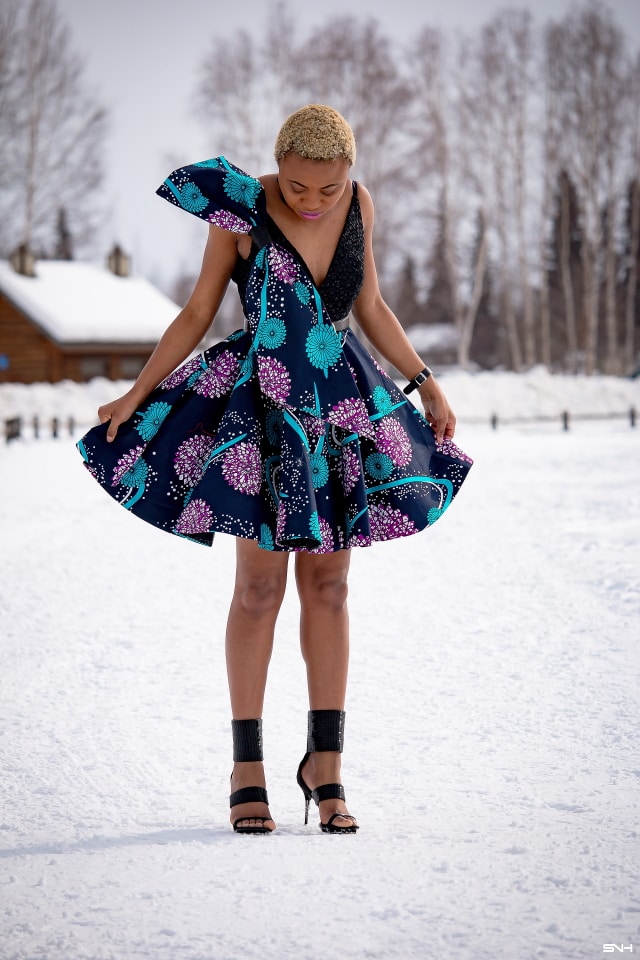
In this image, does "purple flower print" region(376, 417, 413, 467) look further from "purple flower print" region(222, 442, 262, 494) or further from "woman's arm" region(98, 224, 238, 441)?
"woman's arm" region(98, 224, 238, 441)

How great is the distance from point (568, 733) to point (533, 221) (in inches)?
1203

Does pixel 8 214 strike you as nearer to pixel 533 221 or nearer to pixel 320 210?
pixel 533 221

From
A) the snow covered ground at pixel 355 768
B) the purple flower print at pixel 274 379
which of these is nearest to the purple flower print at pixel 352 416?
the purple flower print at pixel 274 379

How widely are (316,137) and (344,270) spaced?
1.09 ft

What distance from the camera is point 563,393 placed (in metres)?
26.2

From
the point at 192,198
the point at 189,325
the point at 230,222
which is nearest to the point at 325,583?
the point at 189,325

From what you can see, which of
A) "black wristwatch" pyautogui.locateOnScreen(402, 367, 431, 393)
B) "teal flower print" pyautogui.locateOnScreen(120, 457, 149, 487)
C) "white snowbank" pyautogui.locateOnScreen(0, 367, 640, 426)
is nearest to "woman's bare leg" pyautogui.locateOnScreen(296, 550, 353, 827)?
"teal flower print" pyautogui.locateOnScreen(120, 457, 149, 487)

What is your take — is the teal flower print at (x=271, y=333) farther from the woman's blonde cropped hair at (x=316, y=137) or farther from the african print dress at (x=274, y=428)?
the woman's blonde cropped hair at (x=316, y=137)

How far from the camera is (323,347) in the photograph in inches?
111

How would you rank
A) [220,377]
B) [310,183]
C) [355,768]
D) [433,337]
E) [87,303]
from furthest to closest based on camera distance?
1. [433,337]
2. [87,303]
3. [355,768]
4. [220,377]
5. [310,183]

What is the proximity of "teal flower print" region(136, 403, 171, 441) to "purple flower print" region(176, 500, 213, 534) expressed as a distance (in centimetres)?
24

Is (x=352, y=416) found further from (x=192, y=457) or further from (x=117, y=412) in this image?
(x=117, y=412)

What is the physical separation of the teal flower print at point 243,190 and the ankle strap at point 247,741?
128 cm

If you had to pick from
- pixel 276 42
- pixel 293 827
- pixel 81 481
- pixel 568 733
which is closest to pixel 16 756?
pixel 293 827
